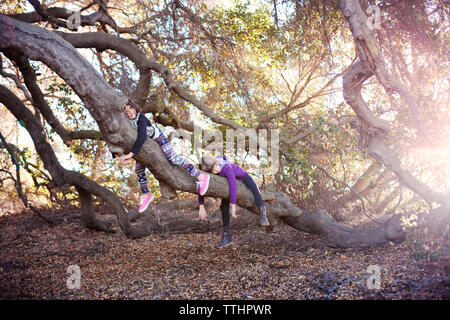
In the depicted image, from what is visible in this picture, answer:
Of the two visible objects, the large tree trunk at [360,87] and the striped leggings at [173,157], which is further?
the large tree trunk at [360,87]

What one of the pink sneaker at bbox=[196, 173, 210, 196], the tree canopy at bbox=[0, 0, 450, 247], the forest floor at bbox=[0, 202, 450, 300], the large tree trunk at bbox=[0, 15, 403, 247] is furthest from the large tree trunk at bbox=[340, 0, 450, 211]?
the pink sneaker at bbox=[196, 173, 210, 196]

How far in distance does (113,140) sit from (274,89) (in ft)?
15.4

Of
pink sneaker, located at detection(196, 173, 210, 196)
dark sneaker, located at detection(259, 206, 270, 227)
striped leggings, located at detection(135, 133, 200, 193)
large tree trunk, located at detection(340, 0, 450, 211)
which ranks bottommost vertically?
dark sneaker, located at detection(259, 206, 270, 227)

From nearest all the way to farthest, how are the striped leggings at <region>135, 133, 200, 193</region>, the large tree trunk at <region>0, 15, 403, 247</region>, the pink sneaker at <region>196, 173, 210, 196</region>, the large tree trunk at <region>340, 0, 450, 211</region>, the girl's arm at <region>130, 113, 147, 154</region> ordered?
the large tree trunk at <region>0, 15, 403, 247</region>, the girl's arm at <region>130, 113, 147, 154</region>, the striped leggings at <region>135, 133, 200, 193</region>, the pink sneaker at <region>196, 173, 210, 196</region>, the large tree trunk at <region>340, 0, 450, 211</region>

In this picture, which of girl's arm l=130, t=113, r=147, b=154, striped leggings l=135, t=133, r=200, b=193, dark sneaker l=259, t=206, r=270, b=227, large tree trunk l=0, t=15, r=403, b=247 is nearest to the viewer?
large tree trunk l=0, t=15, r=403, b=247

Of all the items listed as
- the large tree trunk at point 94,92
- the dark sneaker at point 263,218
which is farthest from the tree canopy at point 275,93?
the dark sneaker at point 263,218

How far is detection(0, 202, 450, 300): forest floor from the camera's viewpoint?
12.2 feet

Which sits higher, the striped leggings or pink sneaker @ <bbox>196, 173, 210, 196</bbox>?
the striped leggings

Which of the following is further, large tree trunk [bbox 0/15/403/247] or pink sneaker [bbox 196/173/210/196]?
pink sneaker [bbox 196/173/210/196]

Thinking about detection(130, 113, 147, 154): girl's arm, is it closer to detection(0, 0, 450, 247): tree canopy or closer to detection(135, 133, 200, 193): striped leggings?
detection(0, 0, 450, 247): tree canopy

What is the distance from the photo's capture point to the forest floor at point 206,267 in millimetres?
3715

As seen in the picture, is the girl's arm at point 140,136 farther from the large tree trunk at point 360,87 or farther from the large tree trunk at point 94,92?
the large tree trunk at point 360,87

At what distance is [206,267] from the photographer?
16.0 feet
